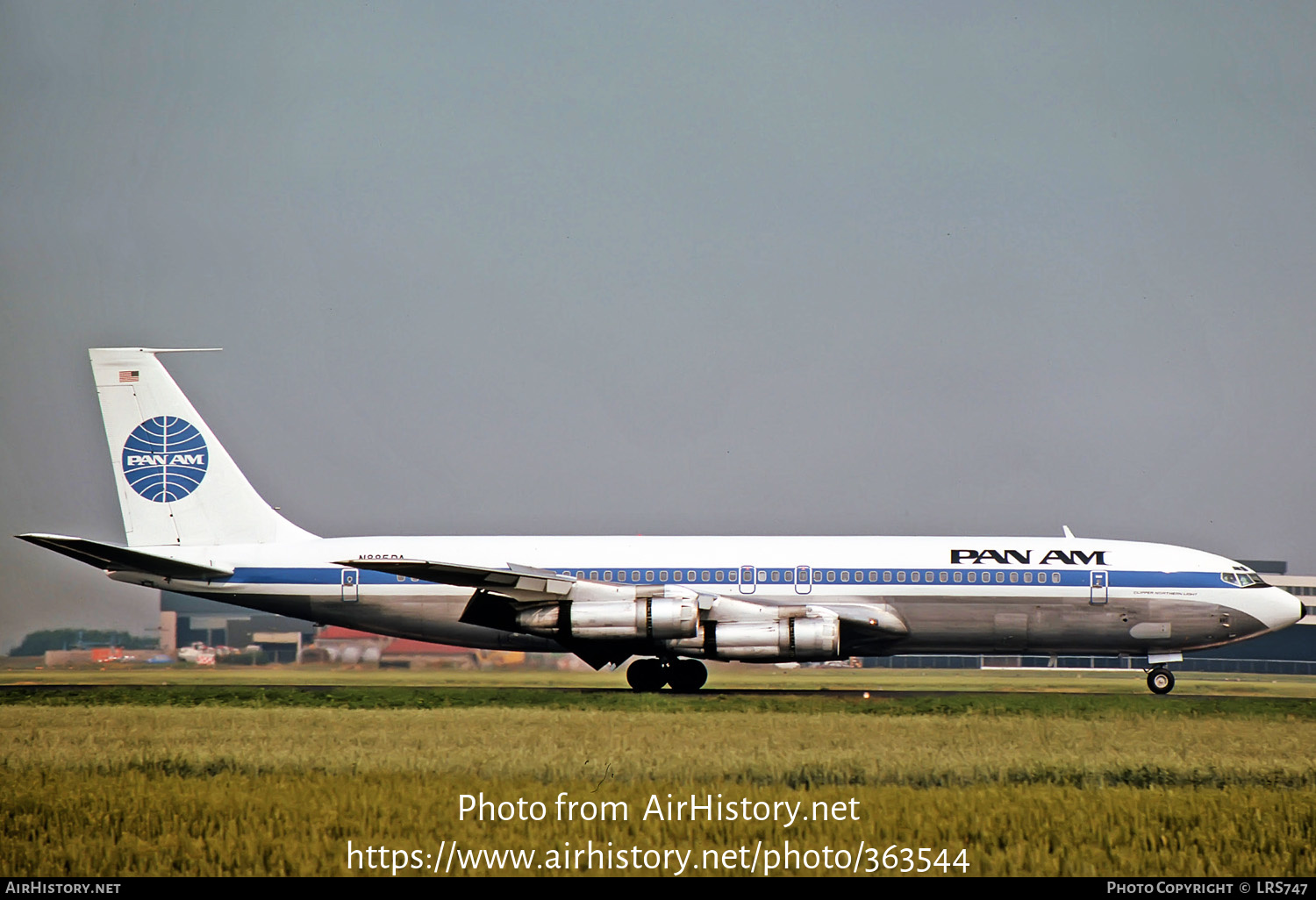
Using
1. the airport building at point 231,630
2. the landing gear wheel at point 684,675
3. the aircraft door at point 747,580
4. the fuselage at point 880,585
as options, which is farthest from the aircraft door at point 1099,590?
the airport building at point 231,630

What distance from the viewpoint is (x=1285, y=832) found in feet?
45.0

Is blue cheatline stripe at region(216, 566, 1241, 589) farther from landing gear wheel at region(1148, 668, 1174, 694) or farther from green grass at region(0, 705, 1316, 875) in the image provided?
green grass at region(0, 705, 1316, 875)

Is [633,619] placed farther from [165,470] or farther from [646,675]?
[165,470]

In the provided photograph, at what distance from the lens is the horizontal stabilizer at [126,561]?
30928mm

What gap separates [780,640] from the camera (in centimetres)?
3095

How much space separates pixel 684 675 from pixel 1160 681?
40.0 ft

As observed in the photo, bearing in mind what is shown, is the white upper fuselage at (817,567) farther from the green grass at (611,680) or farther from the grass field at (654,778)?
the grass field at (654,778)

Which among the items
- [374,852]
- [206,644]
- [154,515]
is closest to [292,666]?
[206,644]

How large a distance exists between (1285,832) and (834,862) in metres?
4.93

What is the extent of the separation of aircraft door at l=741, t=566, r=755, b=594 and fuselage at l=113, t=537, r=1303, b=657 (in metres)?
0.03

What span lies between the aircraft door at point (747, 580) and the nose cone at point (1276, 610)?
12415mm

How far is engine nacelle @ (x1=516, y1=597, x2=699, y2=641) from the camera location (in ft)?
101

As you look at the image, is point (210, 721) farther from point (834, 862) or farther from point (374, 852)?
point (834, 862)

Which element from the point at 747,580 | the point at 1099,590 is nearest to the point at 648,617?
the point at 747,580
